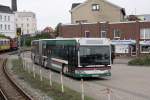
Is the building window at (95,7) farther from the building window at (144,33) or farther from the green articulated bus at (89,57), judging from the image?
the green articulated bus at (89,57)

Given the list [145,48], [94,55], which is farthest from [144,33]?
[94,55]

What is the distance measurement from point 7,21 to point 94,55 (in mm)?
111827

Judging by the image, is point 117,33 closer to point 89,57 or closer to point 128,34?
point 128,34

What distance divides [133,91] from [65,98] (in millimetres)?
5110

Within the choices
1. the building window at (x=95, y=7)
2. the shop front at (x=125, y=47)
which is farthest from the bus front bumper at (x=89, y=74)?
the building window at (x=95, y=7)

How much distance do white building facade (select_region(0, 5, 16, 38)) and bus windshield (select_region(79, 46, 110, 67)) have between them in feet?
350

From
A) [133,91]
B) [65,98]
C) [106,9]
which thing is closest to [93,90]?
[133,91]

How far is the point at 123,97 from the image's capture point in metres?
20.9

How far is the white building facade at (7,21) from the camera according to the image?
5320 inches

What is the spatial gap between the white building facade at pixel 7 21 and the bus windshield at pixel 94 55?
106822 millimetres

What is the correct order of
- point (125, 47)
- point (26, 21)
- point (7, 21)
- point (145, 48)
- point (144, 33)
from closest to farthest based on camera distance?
point (145, 48) → point (144, 33) → point (125, 47) → point (7, 21) → point (26, 21)

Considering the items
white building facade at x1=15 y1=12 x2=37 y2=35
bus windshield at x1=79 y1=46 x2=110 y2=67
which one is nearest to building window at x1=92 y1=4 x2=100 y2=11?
bus windshield at x1=79 y1=46 x2=110 y2=67

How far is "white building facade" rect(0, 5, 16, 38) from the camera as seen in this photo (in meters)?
135

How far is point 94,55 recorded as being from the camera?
96.4ft
